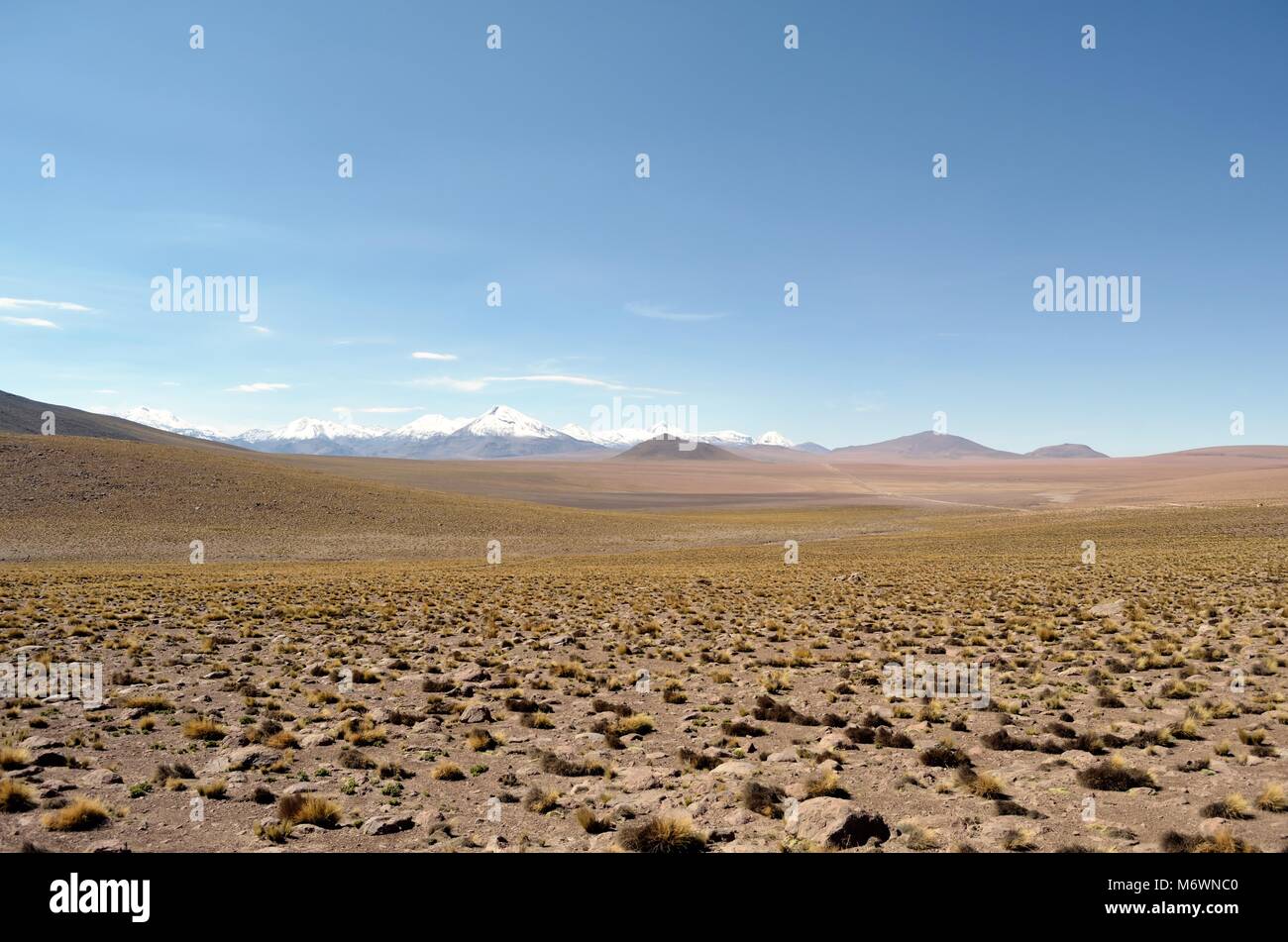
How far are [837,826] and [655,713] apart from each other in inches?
214

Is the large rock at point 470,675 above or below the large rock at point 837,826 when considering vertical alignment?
below

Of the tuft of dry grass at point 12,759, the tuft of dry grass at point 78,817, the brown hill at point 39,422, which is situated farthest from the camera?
the brown hill at point 39,422

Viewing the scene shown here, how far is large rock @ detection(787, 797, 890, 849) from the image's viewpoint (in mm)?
6180

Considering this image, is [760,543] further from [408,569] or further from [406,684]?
[406,684]

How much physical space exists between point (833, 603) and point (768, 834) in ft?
59.5

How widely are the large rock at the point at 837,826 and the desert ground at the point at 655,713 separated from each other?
4cm

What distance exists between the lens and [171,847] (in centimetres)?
639

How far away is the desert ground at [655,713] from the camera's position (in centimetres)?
671

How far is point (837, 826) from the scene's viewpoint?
6.25 meters

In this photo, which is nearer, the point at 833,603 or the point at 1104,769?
the point at 1104,769

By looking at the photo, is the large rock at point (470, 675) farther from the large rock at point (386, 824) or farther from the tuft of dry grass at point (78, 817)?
the tuft of dry grass at point (78, 817)

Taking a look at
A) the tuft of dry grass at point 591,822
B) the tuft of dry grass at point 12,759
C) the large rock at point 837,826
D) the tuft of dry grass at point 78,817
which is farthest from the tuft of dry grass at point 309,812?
the large rock at point 837,826

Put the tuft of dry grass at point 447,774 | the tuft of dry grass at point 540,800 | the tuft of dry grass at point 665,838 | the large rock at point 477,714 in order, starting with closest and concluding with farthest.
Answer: the tuft of dry grass at point 665,838
the tuft of dry grass at point 540,800
the tuft of dry grass at point 447,774
the large rock at point 477,714
